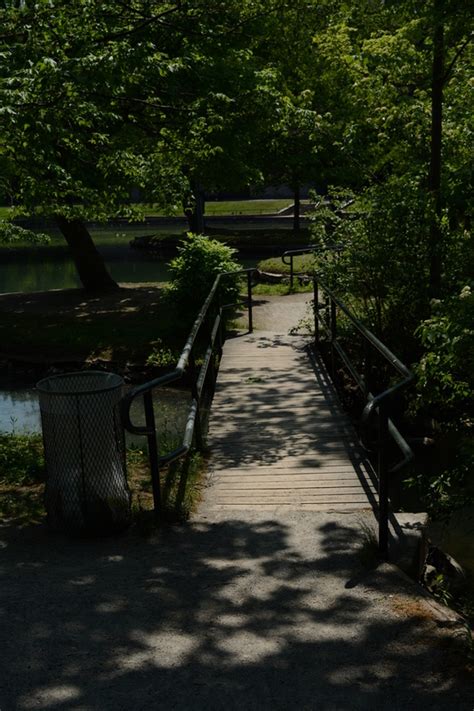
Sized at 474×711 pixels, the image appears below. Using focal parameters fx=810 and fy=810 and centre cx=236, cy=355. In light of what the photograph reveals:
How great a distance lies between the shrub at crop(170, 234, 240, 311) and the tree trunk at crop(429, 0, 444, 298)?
239 inches

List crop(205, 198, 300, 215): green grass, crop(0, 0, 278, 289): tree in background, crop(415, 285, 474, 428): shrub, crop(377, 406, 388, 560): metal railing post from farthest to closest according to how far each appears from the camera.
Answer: crop(205, 198, 300, 215): green grass, crop(0, 0, 278, 289): tree in background, crop(415, 285, 474, 428): shrub, crop(377, 406, 388, 560): metal railing post

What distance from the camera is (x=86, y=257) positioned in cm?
2022

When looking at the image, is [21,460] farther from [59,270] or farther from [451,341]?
[59,270]

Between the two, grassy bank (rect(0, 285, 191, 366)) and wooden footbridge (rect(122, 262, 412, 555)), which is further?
grassy bank (rect(0, 285, 191, 366))

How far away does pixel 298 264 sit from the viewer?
23.4 m

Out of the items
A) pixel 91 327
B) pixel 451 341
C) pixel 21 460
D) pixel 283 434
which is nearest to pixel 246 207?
pixel 91 327

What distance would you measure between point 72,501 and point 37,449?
3.43 m

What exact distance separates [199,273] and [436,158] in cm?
676

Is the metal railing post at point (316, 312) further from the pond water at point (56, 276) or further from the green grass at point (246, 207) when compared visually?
the green grass at point (246, 207)

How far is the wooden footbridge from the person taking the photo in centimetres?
534

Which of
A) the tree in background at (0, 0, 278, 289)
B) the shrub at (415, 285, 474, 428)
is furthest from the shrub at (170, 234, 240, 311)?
the shrub at (415, 285, 474, 428)

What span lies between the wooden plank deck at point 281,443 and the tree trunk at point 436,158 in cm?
180

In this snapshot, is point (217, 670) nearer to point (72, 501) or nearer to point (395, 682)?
point (395, 682)

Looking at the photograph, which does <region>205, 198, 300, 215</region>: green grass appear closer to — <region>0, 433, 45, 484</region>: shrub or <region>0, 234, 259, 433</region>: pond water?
<region>0, 234, 259, 433</region>: pond water
